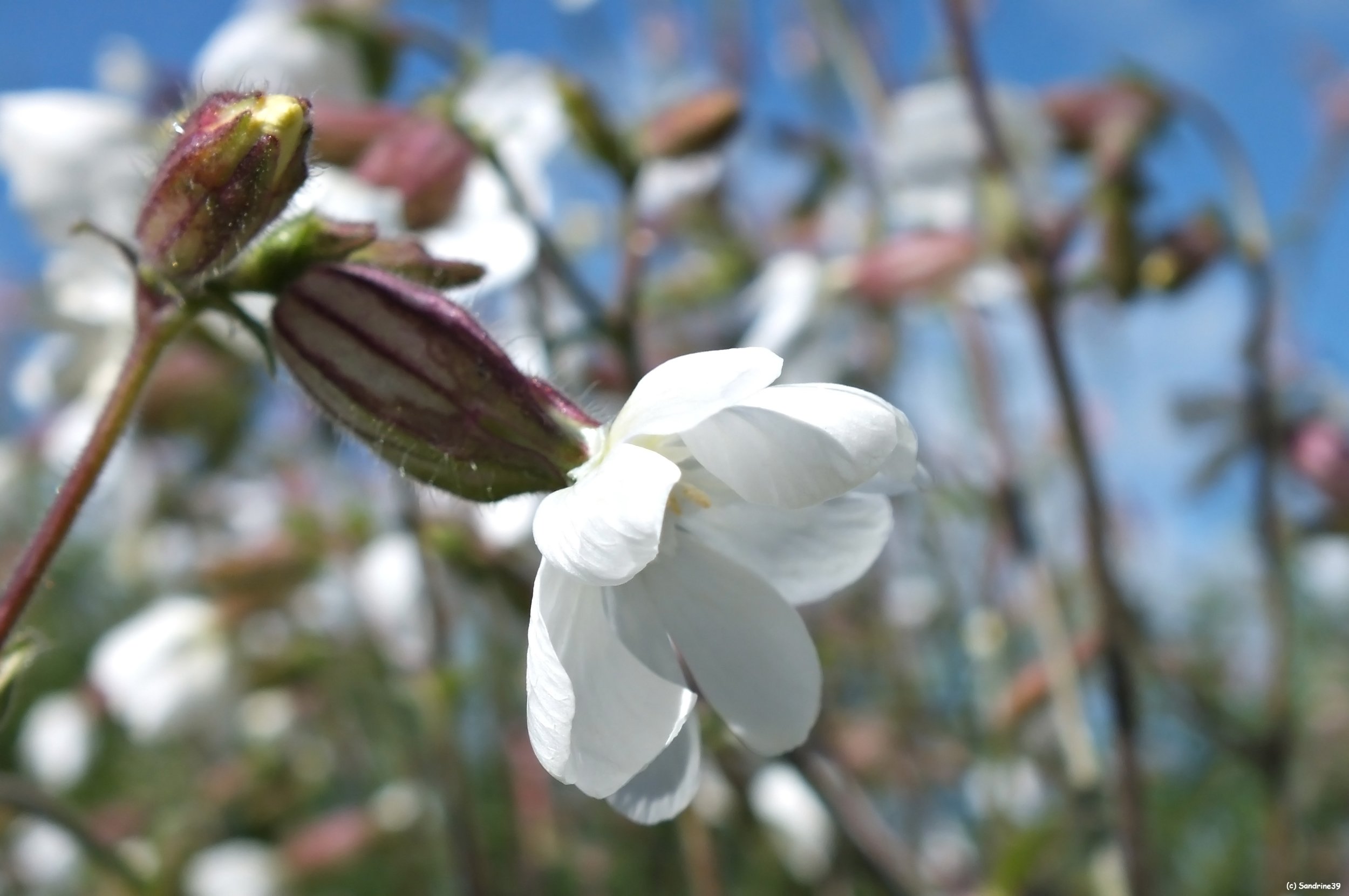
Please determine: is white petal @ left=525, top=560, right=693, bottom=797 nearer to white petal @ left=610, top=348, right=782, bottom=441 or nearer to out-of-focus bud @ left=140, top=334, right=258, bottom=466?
white petal @ left=610, top=348, right=782, bottom=441

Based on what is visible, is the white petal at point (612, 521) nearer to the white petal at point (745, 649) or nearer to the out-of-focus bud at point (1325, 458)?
the white petal at point (745, 649)

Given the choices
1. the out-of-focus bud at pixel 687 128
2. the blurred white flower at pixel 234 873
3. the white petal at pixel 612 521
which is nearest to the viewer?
A: the white petal at pixel 612 521

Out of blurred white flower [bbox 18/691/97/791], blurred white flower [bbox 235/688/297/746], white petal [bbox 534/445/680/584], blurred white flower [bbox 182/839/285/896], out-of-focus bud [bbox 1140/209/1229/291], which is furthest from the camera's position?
blurred white flower [bbox 235/688/297/746]

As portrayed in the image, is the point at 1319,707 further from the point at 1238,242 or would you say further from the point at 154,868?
the point at 154,868

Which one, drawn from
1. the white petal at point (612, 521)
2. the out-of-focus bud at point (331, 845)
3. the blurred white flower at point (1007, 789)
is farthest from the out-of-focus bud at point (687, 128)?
the out-of-focus bud at point (331, 845)

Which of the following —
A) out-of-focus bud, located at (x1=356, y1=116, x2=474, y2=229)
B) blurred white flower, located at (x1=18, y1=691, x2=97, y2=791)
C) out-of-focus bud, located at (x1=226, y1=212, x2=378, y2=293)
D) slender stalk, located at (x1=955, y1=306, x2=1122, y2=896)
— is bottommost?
blurred white flower, located at (x1=18, y1=691, x2=97, y2=791)

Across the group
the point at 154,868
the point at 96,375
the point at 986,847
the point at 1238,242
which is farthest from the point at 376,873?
the point at 1238,242

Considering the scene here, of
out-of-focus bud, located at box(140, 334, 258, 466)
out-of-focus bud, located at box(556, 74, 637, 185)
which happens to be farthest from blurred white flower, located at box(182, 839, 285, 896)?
out-of-focus bud, located at box(556, 74, 637, 185)
